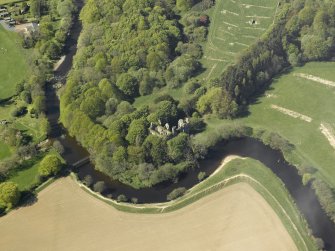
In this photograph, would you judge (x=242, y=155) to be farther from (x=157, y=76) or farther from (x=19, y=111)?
(x=19, y=111)

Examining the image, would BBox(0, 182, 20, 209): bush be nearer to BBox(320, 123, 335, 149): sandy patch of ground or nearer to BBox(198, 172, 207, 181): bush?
BBox(198, 172, 207, 181): bush

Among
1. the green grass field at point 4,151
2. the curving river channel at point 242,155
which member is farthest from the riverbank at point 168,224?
the green grass field at point 4,151

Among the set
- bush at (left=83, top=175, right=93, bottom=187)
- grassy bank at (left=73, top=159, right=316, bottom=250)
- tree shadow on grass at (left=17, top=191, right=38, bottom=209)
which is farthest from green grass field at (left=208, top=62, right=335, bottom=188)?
tree shadow on grass at (left=17, top=191, right=38, bottom=209)

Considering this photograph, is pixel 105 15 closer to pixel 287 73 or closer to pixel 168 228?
pixel 287 73

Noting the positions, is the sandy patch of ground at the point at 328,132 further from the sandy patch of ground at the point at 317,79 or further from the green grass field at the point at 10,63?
the green grass field at the point at 10,63

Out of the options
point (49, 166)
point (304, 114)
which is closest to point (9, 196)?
point (49, 166)
